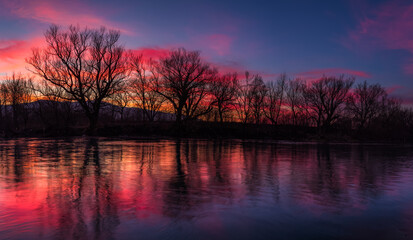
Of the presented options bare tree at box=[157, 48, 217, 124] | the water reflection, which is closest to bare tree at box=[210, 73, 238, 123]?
bare tree at box=[157, 48, 217, 124]

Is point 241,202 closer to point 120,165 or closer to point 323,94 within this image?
point 120,165

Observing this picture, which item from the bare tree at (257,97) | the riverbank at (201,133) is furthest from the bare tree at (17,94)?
the bare tree at (257,97)

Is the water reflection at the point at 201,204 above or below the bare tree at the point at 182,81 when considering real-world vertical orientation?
below

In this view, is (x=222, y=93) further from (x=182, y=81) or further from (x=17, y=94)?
(x=17, y=94)

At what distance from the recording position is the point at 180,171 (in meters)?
11.1

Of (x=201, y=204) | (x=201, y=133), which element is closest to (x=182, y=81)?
(x=201, y=133)

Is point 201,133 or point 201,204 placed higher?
point 201,133

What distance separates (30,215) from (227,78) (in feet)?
187

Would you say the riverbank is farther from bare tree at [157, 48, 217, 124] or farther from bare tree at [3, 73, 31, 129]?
bare tree at [3, 73, 31, 129]

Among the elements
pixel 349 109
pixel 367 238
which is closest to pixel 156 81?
pixel 349 109

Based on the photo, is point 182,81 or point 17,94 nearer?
point 182,81

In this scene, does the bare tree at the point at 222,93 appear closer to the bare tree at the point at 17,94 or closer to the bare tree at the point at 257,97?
the bare tree at the point at 257,97

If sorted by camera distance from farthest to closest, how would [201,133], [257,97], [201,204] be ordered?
[257,97]
[201,133]
[201,204]

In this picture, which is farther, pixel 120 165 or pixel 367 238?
pixel 120 165
